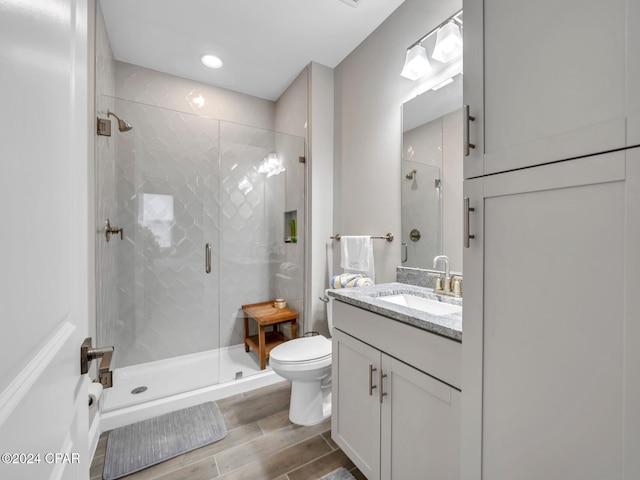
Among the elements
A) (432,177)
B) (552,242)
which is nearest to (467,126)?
(552,242)

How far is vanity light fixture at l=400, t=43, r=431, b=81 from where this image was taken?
63.3 inches

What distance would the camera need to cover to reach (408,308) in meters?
1.14

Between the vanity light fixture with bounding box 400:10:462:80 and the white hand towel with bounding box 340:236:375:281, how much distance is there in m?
1.06

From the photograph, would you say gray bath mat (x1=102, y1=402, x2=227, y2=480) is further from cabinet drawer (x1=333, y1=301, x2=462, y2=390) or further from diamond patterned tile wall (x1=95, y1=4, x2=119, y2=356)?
cabinet drawer (x1=333, y1=301, x2=462, y2=390)

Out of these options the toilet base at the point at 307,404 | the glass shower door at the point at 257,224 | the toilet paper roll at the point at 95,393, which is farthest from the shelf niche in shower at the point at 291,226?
the toilet paper roll at the point at 95,393

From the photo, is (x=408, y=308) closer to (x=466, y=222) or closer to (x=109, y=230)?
(x=466, y=222)

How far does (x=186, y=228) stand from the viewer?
2480 millimetres

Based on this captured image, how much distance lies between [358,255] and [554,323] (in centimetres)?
144

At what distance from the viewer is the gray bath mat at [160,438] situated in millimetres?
1458

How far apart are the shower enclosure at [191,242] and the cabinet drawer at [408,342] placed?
1.32 m

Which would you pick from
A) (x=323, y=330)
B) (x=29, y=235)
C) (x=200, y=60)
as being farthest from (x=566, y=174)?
(x=200, y=60)

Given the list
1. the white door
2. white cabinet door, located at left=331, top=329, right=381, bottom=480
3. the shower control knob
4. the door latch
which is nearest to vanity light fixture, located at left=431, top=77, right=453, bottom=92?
white cabinet door, located at left=331, top=329, right=381, bottom=480

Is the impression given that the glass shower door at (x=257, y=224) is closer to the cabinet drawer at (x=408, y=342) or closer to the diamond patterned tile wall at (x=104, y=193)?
the diamond patterned tile wall at (x=104, y=193)

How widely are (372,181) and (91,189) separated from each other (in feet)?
5.65
